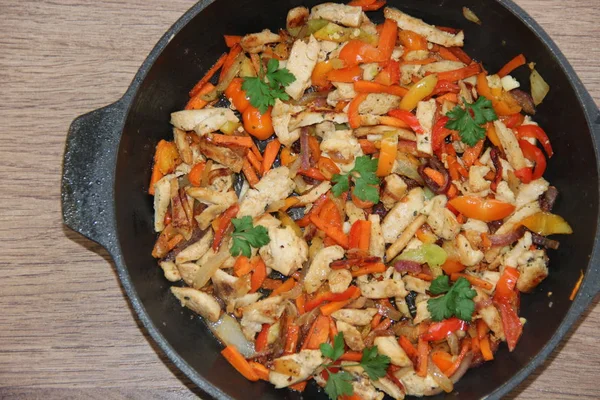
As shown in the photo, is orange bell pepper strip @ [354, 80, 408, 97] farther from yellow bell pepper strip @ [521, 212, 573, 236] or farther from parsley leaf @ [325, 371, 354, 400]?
parsley leaf @ [325, 371, 354, 400]

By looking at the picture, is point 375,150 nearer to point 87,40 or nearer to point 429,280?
point 429,280

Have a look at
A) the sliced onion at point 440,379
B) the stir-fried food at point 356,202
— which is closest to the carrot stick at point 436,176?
the stir-fried food at point 356,202

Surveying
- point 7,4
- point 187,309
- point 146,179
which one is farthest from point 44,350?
point 7,4

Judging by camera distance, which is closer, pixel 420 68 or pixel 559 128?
pixel 559 128

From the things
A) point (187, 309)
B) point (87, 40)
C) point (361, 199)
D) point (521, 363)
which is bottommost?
point (187, 309)

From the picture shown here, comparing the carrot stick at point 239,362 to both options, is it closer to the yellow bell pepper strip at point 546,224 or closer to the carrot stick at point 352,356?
the carrot stick at point 352,356

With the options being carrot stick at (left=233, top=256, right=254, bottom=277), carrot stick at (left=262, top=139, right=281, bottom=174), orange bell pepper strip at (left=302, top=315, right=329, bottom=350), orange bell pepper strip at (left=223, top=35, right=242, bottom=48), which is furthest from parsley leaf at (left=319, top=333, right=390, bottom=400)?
orange bell pepper strip at (left=223, top=35, right=242, bottom=48)

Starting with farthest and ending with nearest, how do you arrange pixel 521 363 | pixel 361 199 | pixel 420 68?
pixel 420 68
pixel 361 199
pixel 521 363
